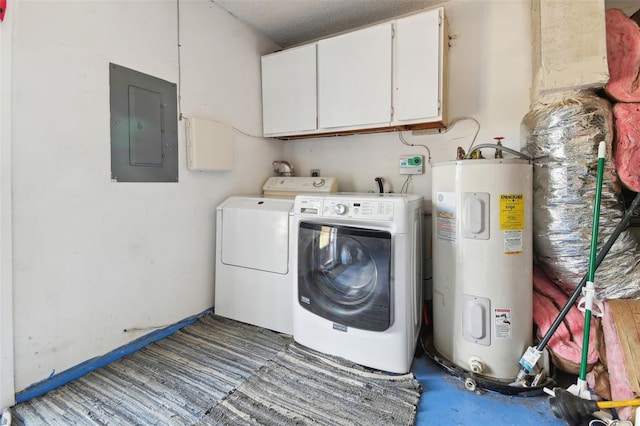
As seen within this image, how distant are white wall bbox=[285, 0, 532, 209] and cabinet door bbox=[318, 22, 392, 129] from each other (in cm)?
43

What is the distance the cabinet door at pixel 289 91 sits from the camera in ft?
8.11

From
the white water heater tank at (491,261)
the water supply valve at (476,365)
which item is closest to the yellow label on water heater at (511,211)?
the white water heater tank at (491,261)

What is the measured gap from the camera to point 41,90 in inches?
57.8

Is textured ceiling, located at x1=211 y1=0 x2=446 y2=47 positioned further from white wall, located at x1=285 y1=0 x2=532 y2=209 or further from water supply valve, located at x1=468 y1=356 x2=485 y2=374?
water supply valve, located at x1=468 y1=356 x2=485 y2=374

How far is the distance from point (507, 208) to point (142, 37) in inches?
94.4

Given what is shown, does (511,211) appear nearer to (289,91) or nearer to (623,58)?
(623,58)

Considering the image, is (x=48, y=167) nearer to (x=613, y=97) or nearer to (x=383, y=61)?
(x=383, y=61)

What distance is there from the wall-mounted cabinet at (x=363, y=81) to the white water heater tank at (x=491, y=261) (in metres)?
0.67

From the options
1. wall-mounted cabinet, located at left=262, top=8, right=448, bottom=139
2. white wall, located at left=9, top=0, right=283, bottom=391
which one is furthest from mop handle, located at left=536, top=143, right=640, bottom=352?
white wall, located at left=9, top=0, right=283, bottom=391

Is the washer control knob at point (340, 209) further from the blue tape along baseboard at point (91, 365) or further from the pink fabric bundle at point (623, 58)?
the pink fabric bundle at point (623, 58)

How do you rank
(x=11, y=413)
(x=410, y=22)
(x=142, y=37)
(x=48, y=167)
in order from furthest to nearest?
(x=410, y=22)
(x=142, y=37)
(x=48, y=167)
(x=11, y=413)

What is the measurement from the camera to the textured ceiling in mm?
2297

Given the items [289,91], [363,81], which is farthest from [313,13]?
[363,81]

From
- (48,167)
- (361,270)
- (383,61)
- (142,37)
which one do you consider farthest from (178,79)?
(361,270)
